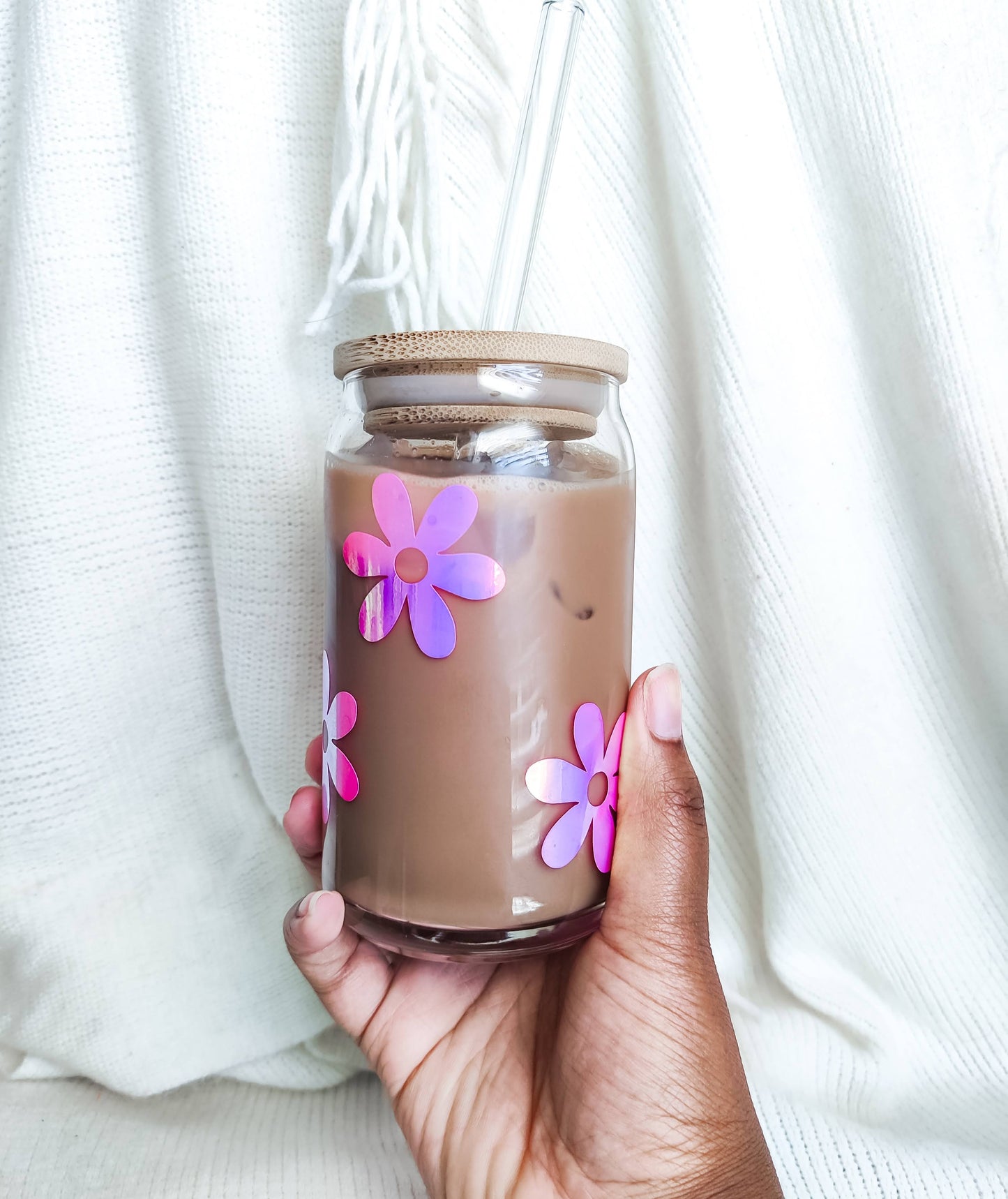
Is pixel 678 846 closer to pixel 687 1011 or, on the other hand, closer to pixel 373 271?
pixel 687 1011

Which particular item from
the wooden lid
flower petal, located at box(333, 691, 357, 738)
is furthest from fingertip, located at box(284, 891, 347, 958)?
the wooden lid

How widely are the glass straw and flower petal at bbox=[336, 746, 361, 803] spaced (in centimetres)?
29

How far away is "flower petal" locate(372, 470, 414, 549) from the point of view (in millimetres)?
542

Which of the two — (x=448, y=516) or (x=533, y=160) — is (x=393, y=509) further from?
(x=533, y=160)

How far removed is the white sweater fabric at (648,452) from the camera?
700mm

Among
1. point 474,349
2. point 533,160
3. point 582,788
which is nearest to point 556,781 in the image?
point 582,788

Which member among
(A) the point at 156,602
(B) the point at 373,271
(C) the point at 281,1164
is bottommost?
(C) the point at 281,1164

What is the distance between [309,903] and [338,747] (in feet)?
0.37

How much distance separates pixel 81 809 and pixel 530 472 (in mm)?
560

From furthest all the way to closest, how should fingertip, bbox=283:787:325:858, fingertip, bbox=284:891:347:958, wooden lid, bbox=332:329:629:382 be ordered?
fingertip, bbox=283:787:325:858, fingertip, bbox=284:891:347:958, wooden lid, bbox=332:329:629:382

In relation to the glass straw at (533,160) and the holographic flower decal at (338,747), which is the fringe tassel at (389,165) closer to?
the glass straw at (533,160)

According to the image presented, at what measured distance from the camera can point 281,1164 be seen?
2.53 ft

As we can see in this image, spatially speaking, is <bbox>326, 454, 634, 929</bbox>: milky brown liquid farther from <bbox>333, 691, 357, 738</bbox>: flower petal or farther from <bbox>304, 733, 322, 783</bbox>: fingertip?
<bbox>304, 733, 322, 783</bbox>: fingertip

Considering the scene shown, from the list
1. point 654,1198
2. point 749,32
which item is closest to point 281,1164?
point 654,1198
